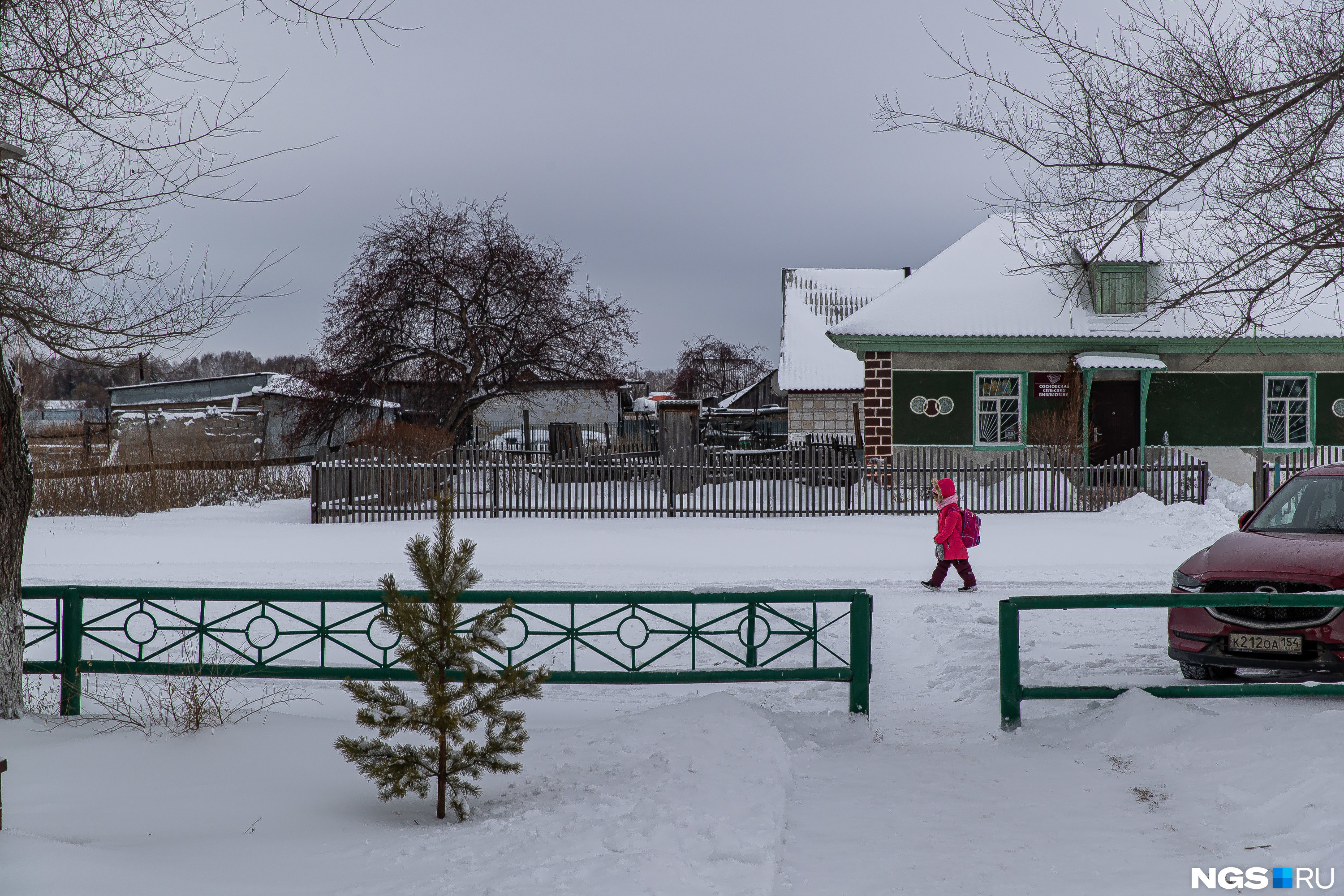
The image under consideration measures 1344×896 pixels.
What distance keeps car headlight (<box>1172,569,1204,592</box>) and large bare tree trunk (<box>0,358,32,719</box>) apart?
7671 mm

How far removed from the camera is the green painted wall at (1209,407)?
75.0ft

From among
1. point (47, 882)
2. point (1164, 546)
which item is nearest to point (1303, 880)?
point (47, 882)

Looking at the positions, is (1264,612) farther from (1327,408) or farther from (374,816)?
(1327,408)

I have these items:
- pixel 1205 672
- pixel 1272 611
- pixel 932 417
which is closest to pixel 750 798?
pixel 1272 611

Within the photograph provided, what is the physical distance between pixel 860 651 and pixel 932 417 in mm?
17528

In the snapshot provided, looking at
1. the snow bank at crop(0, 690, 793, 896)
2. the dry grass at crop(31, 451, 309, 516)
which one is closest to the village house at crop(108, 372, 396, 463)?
the dry grass at crop(31, 451, 309, 516)

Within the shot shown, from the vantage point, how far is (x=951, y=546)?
10773mm

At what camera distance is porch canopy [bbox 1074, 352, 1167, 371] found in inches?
844

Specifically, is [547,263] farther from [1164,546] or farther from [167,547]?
[1164,546]

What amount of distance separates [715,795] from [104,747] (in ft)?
11.0

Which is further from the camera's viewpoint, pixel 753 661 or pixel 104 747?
pixel 753 661

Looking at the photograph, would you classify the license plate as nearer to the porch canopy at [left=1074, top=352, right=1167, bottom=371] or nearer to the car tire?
the car tire

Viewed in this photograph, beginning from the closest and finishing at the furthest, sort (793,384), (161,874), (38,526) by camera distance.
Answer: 1. (161,874)
2. (38,526)
3. (793,384)

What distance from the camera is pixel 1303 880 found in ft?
12.0
